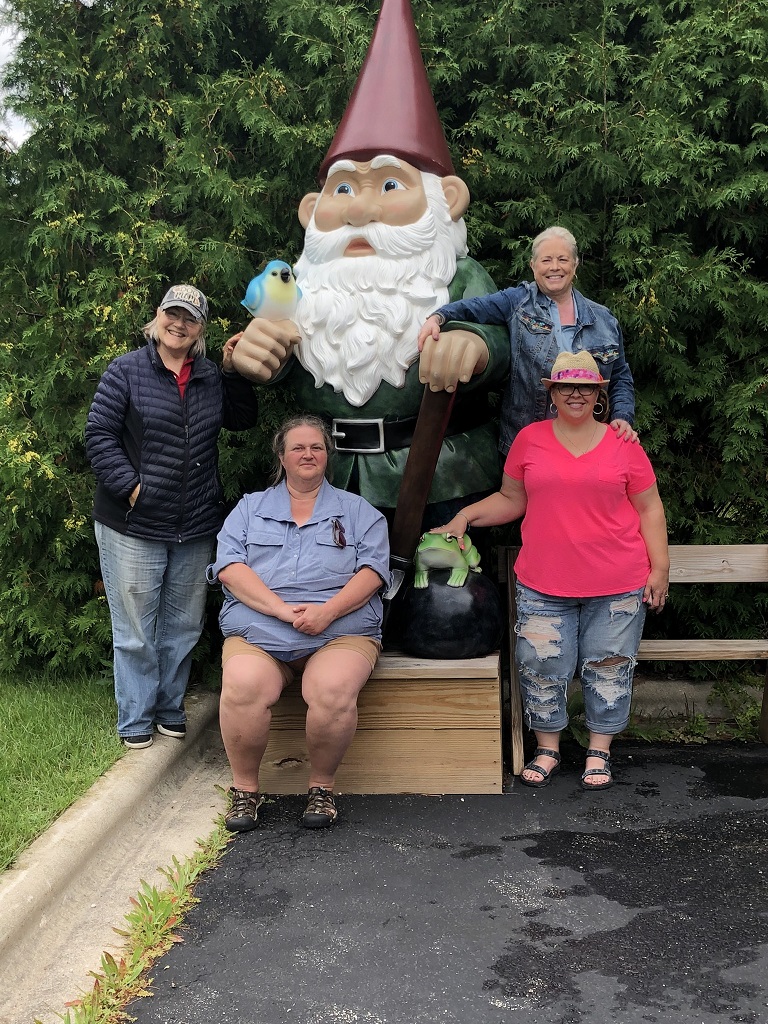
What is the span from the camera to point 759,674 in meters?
4.55

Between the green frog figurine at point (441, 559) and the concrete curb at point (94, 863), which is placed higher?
the green frog figurine at point (441, 559)

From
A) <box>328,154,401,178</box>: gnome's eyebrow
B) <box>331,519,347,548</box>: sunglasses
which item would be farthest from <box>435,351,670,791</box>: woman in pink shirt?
<box>328,154,401,178</box>: gnome's eyebrow

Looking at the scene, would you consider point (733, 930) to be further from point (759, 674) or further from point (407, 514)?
point (759, 674)

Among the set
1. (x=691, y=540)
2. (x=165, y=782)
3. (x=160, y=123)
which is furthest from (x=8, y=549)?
(x=691, y=540)

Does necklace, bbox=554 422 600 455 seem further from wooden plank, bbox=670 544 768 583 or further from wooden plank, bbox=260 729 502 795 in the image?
wooden plank, bbox=260 729 502 795

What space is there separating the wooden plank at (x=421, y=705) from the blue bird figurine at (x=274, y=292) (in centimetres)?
138

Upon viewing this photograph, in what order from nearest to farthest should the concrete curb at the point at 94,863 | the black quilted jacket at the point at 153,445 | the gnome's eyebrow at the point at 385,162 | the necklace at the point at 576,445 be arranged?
the concrete curb at the point at 94,863 < the necklace at the point at 576,445 < the black quilted jacket at the point at 153,445 < the gnome's eyebrow at the point at 385,162

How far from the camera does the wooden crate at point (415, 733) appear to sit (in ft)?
11.6

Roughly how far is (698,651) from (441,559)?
112cm

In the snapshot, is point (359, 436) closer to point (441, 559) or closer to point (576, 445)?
point (441, 559)

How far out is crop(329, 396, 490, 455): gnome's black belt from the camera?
3.72 metres

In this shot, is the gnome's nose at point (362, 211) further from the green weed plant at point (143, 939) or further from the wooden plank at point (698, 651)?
the green weed plant at point (143, 939)

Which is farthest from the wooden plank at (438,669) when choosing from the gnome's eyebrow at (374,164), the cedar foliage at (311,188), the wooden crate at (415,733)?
the gnome's eyebrow at (374,164)

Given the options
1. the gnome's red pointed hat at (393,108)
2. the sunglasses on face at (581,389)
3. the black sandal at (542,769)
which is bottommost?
the black sandal at (542,769)
